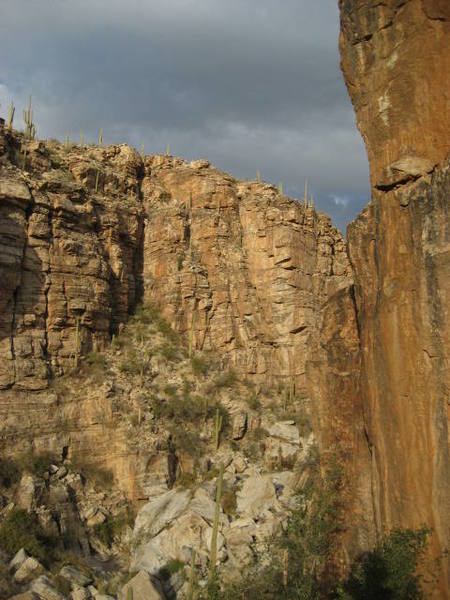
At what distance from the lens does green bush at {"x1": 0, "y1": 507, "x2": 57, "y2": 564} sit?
16672 mm

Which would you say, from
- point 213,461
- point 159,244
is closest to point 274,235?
point 159,244

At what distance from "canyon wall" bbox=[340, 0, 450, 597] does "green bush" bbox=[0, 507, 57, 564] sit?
40.4 feet

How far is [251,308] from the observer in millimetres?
29734

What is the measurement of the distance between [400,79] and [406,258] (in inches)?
110

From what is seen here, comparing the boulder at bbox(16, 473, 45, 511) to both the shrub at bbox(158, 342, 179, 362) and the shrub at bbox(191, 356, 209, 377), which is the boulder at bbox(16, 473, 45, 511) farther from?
the shrub at bbox(191, 356, 209, 377)

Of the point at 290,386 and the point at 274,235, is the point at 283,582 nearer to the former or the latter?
the point at 290,386

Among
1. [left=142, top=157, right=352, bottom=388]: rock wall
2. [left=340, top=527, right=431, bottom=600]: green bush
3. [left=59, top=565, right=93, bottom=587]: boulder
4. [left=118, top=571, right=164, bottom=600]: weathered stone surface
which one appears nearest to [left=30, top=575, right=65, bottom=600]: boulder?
[left=59, top=565, right=93, bottom=587]: boulder

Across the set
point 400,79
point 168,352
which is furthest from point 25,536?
point 400,79


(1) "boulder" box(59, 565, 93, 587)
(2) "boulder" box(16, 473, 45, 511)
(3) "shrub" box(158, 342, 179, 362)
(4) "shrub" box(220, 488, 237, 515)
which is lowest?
(1) "boulder" box(59, 565, 93, 587)

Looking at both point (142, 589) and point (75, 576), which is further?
point (75, 576)

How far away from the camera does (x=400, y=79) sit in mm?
8258

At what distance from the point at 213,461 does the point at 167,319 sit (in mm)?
8995

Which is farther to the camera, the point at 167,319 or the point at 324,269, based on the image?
the point at 324,269

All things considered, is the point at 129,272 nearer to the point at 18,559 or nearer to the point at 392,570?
the point at 18,559
